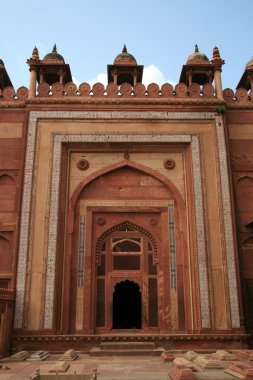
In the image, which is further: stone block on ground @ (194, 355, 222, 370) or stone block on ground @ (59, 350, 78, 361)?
stone block on ground @ (59, 350, 78, 361)

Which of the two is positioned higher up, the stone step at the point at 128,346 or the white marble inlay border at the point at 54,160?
the white marble inlay border at the point at 54,160

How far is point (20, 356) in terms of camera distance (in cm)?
695

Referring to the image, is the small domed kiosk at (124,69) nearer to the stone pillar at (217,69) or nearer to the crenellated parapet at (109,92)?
the crenellated parapet at (109,92)

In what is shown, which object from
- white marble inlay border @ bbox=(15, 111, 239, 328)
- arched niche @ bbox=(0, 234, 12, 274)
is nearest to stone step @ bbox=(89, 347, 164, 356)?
white marble inlay border @ bbox=(15, 111, 239, 328)

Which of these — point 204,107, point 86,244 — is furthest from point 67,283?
point 204,107

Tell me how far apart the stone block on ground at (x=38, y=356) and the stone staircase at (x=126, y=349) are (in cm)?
81

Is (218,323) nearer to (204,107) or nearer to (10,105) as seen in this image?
(204,107)

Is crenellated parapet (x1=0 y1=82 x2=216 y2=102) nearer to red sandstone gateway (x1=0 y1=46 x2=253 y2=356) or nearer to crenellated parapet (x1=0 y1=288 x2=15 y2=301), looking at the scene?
red sandstone gateway (x1=0 y1=46 x2=253 y2=356)

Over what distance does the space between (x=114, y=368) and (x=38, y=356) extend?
1.63m

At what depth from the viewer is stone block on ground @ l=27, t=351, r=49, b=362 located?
689cm

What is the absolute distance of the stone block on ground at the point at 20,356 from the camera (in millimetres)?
6828

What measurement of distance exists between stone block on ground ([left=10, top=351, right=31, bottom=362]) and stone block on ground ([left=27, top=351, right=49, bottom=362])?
4.2 inches

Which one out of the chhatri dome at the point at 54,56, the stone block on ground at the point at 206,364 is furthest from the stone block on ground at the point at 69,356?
the chhatri dome at the point at 54,56

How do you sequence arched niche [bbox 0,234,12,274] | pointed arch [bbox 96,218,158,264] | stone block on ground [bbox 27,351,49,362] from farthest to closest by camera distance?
pointed arch [bbox 96,218,158,264] → arched niche [bbox 0,234,12,274] → stone block on ground [bbox 27,351,49,362]
